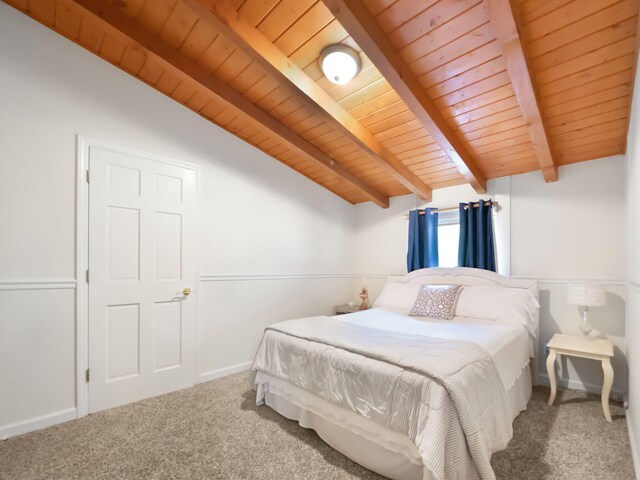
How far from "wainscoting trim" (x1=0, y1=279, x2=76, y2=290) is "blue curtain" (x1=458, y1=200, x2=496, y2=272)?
11.8 ft

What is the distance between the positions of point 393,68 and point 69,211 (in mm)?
2545

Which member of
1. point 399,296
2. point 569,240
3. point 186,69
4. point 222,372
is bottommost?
point 222,372

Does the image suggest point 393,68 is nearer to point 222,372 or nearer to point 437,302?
point 437,302

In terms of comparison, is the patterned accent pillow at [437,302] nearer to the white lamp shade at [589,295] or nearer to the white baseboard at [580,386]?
the white lamp shade at [589,295]

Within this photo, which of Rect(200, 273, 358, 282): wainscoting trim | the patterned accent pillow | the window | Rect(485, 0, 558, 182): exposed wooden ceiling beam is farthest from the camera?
the window

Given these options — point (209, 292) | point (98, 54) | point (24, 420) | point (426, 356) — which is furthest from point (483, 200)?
point (24, 420)

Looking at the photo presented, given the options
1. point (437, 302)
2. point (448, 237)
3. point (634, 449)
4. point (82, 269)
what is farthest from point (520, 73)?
point (82, 269)

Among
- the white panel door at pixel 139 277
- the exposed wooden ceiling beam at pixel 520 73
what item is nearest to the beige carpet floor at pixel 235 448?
the white panel door at pixel 139 277

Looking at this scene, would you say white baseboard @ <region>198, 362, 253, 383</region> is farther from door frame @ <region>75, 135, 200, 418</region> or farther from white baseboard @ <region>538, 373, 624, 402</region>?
white baseboard @ <region>538, 373, 624, 402</region>

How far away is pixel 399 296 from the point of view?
353 cm

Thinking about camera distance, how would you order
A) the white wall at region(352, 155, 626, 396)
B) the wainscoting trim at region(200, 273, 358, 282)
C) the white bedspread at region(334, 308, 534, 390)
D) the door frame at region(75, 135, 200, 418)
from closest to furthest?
1. the white bedspread at region(334, 308, 534, 390)
2. the door frame at region(75, 135, 200, 418)
3. the white wall at region(352, 155, 626, 396)
4. the wainscoting trim at region(200, 273, 358, 282)

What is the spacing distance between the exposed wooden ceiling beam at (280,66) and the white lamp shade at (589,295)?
1.92 meters

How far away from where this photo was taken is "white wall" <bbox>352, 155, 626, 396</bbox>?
275 centimetres

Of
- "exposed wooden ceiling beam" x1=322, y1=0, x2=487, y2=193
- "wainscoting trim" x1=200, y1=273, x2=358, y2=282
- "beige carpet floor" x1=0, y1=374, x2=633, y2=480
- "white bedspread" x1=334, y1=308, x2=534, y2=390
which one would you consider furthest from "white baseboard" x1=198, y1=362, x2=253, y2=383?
"exposed wooden ceiling beam" x1=322, y1=0, x2=487, y2=193
